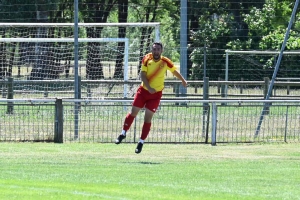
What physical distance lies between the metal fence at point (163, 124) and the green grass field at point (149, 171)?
83 cm

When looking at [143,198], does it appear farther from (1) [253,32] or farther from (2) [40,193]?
(1) [253,32]

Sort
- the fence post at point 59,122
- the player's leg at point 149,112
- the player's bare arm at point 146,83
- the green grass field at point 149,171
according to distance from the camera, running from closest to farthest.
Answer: the green grass field at point 149,171 → the player's bare arm at point 146,83 → the player's leg at point 149,112 → the fence post at point 59,122

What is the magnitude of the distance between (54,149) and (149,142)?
257 cm

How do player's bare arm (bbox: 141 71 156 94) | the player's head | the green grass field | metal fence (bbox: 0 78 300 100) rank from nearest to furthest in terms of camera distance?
the green grass field
the player's head
player's bare arm (bbox: 141 71 156 94)
metal fence (bbox: 0 78 300 100)

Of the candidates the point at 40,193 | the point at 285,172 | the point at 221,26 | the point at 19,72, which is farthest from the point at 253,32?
the point at 40,193

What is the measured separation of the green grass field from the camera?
9.75m

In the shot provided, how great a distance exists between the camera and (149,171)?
1193 cm

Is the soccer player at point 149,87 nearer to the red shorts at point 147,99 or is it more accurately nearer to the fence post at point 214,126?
the red shorts at point 147,99

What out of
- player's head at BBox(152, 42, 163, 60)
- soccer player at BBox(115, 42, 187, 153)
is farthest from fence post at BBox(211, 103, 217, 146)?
player's head at BBox(152, 42, 163, 60)

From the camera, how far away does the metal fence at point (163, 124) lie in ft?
56.5

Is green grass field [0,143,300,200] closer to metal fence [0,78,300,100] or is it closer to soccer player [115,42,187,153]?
soccer player [115,42,187,153]

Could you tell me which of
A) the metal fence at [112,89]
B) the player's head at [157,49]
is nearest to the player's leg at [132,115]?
the player's head at [157,49]

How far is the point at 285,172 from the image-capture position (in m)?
12.0

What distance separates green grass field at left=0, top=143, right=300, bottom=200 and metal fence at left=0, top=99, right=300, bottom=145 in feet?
2.73
